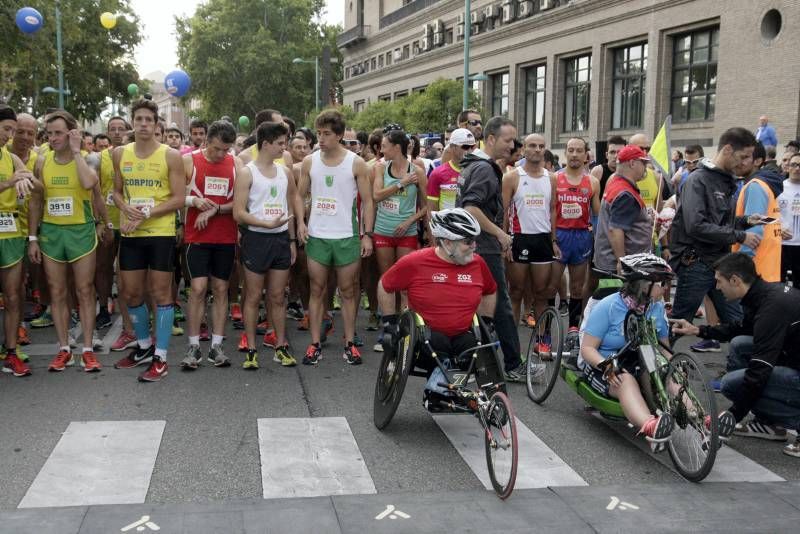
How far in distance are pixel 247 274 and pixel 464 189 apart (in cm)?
207

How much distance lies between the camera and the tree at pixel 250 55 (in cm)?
7050

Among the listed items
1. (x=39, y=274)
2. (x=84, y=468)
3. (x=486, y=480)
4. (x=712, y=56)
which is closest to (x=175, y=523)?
(x=84, y=468)

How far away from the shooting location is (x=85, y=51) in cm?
4322

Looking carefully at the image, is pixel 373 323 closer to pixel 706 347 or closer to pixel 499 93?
pixel 706 347

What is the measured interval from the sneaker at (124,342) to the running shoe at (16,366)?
3.49ft

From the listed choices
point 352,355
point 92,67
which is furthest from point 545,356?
point 92,67

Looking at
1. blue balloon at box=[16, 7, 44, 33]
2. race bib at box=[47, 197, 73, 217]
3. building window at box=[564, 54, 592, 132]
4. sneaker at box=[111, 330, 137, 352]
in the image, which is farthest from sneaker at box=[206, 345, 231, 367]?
building window at box=[564, 54, 592, 132]

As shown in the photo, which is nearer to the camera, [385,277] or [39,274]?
[385,277]

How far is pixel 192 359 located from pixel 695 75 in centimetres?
2567

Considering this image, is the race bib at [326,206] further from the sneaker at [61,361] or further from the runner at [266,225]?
the sneaker at [61,361]

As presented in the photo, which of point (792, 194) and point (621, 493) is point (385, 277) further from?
point (792, 194)

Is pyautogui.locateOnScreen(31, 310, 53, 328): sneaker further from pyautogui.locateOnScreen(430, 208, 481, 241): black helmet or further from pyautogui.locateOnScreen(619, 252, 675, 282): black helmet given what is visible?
pyautogui.locateOnScreen(619, 252, 675, 282): black helmet

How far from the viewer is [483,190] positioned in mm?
6957

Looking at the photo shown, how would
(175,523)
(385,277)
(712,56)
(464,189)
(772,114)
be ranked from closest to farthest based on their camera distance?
(175,523)
(385,277)
(464,189)
(772,114)
(712,56)
